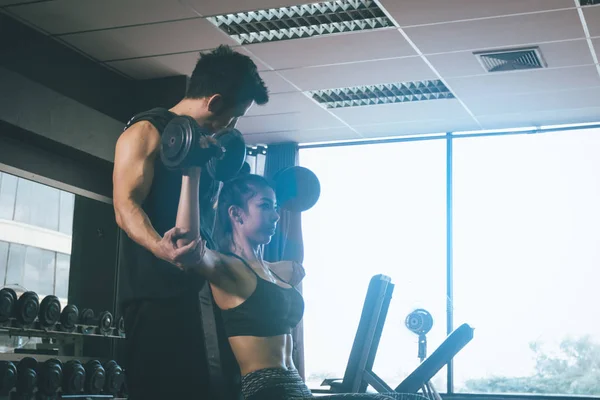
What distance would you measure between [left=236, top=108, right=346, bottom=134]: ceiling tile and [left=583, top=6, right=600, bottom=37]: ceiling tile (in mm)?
2332

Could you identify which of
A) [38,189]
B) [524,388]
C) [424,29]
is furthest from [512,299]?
[38,189]

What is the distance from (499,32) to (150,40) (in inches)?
86.3

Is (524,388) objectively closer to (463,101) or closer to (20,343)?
(463,101)

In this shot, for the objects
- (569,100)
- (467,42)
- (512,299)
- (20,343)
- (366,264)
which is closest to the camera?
(20,343)

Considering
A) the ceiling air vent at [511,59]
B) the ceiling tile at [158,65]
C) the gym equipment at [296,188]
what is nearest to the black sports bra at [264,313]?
the gym equipment at [296,188]

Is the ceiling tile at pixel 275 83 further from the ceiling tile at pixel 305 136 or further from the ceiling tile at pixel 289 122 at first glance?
the ceiling tile at pixel 305 136

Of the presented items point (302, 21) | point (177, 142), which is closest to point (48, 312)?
point (302, 21)

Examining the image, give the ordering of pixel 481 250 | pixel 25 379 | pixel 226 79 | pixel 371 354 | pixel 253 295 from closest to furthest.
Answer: pixel 226 79 < pixel 253 295 < pixel 371 354 < pixel 25 379 < pixel 481 250

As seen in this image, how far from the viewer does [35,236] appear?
4820 millimetres

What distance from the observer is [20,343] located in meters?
4.66

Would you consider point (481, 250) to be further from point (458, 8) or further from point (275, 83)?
point (458, 8)

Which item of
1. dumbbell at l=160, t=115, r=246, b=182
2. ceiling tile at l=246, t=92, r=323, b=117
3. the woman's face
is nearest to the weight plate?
ceiling tile at l=246, t=92, r=323, b=117

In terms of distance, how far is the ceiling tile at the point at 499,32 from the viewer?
4688 millimetres

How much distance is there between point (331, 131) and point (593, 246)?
7.95 ft
